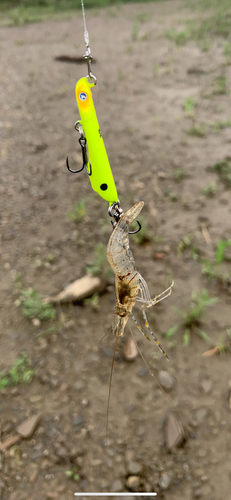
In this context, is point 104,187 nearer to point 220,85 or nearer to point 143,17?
point 220,85

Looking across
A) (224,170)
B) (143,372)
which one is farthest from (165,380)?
(224,170)

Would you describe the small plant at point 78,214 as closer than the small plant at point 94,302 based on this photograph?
No

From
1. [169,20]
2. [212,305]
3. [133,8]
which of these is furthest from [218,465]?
[133,8]

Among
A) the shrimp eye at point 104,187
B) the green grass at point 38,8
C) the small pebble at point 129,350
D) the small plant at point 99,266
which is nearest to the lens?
the shrimp eye at point 104,187

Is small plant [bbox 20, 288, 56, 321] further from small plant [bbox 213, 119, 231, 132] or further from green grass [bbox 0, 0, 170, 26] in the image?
green grass [bbox 0, 0, 170, 26]

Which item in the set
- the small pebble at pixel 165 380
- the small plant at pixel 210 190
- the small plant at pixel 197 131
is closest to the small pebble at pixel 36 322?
the small pebble at pixel 165 380

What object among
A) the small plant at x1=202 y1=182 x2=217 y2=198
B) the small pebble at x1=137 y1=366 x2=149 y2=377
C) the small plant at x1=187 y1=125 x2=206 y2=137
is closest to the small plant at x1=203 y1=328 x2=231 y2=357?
the small pebble at x1=137 y1=366 x2=149 y2=377

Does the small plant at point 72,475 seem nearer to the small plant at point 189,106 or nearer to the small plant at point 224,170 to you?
the small plant at point 224,170
